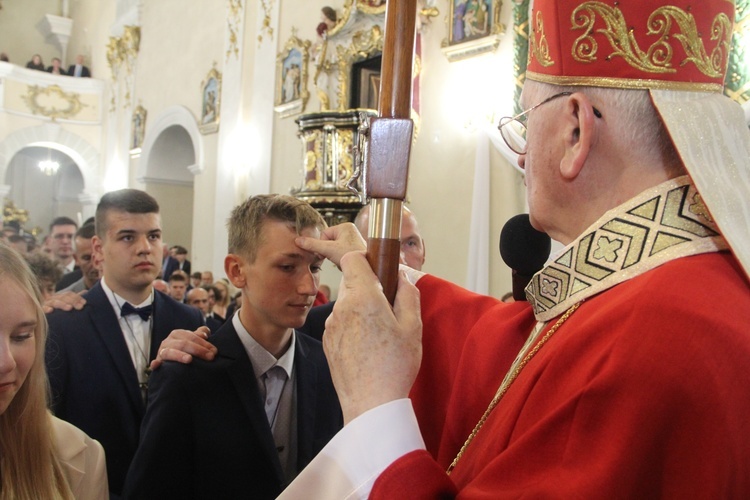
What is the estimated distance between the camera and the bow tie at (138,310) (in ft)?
9.38

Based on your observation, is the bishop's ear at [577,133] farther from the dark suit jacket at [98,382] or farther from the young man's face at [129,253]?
the young man's face at [129,253]

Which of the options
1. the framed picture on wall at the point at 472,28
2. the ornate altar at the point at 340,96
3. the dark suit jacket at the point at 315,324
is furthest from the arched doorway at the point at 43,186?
the dark suit jacket at the point at 315,324

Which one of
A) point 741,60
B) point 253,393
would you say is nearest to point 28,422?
point 253,393

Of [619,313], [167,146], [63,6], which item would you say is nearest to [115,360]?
[619,313]

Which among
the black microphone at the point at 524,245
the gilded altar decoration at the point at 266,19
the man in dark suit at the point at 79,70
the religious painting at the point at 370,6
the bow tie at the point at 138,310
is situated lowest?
the bow tie at the point at 138,310

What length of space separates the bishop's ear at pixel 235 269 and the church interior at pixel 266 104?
A: 2.09ft

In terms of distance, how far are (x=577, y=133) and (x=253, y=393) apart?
3.91 ft

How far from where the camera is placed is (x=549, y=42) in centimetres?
123

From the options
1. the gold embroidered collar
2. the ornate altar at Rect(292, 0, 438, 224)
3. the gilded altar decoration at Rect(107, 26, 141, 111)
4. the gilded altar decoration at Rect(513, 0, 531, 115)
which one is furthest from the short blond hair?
the gilded altar decoration at Rect(107, 26, 141, 111)

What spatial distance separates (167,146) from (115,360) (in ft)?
39.1

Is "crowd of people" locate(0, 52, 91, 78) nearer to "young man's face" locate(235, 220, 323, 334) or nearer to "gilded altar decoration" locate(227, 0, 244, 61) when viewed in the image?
"gilded altar decoration" locate(227, 0, 244, 61)

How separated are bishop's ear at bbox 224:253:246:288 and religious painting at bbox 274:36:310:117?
23.4ft

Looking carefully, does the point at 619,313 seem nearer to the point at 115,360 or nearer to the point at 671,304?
the point at 671,304

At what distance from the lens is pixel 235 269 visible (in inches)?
87.3
